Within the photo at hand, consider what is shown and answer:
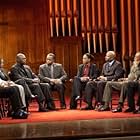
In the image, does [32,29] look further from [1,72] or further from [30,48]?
[1,72]

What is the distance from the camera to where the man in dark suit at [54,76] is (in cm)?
769

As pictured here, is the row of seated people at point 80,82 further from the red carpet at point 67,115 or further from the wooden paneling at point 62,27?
the wooden paneling at point 62,27

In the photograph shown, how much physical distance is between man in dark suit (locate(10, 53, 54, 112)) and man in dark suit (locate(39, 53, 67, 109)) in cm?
21

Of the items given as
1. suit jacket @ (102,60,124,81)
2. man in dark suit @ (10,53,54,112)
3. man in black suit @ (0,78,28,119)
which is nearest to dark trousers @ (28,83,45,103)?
man in dark suit @ (10,53,54,112)

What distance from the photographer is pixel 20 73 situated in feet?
24.2

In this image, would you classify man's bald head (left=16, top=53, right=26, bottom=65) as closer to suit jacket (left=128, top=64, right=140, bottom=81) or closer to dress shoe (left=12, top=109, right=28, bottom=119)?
dress shoe (left=12, top=109, right=28, bottom=119)

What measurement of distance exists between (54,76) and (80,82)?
0.49 m

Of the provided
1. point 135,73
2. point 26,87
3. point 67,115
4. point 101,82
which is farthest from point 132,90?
point 26,87

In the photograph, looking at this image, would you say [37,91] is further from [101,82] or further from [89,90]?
Answer: [101,82]

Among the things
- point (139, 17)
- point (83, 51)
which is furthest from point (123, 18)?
point (83, 51)

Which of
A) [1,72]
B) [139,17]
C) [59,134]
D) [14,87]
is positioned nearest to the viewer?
[59,134]

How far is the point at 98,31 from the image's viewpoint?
30.0ft

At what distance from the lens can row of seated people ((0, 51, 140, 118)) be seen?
279 inches

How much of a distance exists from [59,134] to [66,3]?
17.2 ft
